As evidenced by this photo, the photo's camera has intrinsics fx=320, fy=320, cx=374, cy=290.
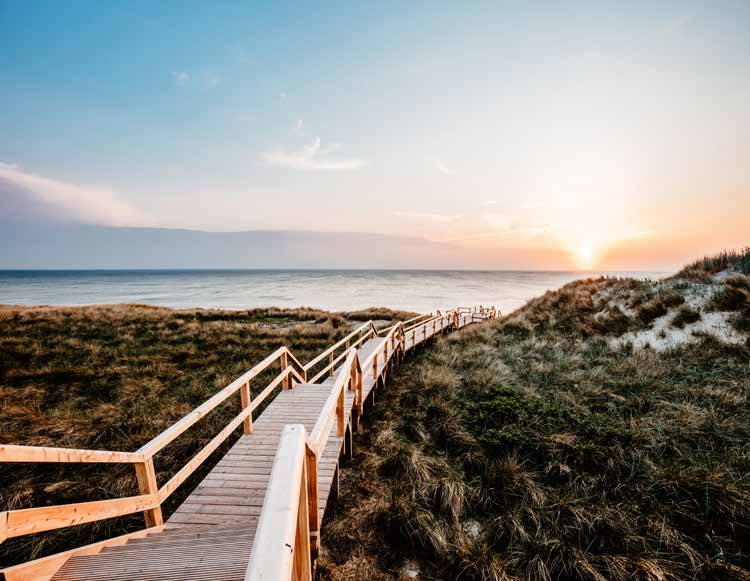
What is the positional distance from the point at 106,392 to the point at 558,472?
978 centimetres

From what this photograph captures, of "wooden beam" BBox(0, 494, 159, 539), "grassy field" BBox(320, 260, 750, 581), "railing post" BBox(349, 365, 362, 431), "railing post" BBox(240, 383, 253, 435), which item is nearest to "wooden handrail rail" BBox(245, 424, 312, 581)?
"wooden beam" BBox(0, 494, 159, 539)

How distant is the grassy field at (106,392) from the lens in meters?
4.45

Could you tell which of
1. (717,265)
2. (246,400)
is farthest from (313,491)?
(717,265)

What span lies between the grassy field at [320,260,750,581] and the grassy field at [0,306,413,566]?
3.19 meters

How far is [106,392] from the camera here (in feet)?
25.9

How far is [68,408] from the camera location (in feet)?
22.6

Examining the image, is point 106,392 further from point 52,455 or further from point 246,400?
point 52,455

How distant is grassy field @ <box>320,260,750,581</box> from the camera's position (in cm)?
318

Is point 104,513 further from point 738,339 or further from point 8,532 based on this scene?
point 738,339

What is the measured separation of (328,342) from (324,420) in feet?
37.5

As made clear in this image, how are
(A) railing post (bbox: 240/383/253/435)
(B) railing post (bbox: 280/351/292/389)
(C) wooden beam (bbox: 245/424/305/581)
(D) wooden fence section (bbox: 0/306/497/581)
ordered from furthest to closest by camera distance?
(B) railing post (bbox: 280/351/292/389)
(A) railing post (bbox: 240/383/253/435)
(D) wooden fence section (bbox: 0/306/497/581)
(C) wooden beam (bbox: 245/424/305/581)

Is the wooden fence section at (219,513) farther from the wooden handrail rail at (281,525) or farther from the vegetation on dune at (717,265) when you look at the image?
the vegetation on dune at (717,265)

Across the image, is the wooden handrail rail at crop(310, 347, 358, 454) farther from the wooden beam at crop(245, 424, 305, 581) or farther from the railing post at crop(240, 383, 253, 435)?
the railing post at crop(240, 383, 253, 435)

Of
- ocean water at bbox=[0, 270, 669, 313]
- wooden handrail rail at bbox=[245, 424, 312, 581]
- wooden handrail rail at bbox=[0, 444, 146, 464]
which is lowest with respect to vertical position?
ocean water at bbox=[0, 270, 669, 313]
